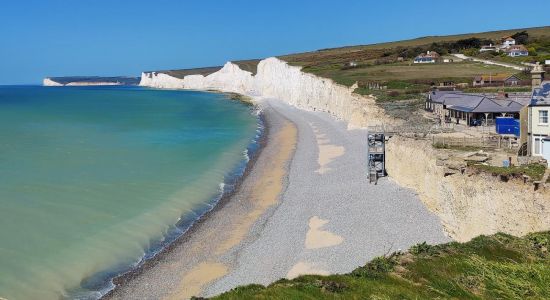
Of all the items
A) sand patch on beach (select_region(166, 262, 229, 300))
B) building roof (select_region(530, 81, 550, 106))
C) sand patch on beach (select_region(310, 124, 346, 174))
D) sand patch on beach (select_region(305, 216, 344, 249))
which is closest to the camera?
sand patch on beach (select_region(166, 262, 229, 300))

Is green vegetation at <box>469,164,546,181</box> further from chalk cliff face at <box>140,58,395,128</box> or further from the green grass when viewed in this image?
the green grass

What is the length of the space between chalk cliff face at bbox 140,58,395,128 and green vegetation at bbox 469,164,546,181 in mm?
18567

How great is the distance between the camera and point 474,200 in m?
14.6

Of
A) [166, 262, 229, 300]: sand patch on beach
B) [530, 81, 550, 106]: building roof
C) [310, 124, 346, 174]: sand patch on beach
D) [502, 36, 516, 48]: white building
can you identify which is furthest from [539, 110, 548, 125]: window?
[502, 36, 516, 48]: white building

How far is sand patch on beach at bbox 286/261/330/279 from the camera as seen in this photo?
14546 mm

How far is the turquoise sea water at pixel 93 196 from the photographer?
16.0 metres

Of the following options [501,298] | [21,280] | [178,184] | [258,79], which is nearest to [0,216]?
[21,280]

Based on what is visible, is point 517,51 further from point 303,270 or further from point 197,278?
point 197,278

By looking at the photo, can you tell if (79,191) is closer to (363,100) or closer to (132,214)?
(132,214)

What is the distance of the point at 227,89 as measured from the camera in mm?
146250

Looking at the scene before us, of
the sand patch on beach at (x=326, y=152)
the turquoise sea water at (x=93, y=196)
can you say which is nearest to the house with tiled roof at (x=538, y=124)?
the sand patch on beach at (x=326, y=152)

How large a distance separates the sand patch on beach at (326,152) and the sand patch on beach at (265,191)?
2.08m

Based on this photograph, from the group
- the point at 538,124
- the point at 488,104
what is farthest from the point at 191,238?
the point at 488,104

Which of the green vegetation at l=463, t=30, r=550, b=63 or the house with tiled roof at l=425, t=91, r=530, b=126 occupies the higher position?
the green vegetation at l=463, t=30, r=550, b=63
